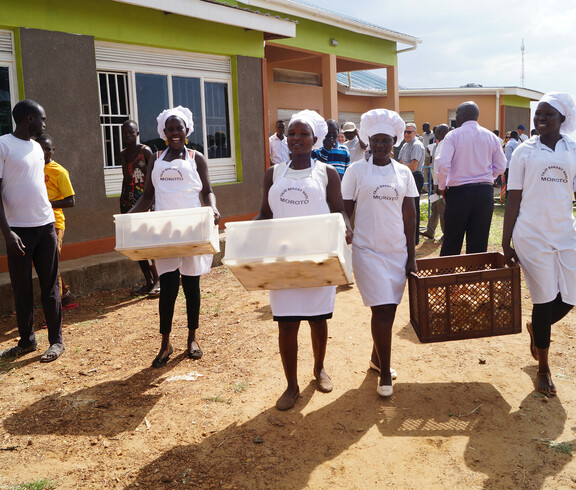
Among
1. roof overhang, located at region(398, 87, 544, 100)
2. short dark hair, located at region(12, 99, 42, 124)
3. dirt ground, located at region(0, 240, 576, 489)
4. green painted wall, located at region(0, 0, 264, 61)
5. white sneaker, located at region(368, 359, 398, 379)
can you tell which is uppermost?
roof overhang, located at region(398, 87, 544, 100)

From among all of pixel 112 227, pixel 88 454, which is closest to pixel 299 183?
Result: pixel 88 454

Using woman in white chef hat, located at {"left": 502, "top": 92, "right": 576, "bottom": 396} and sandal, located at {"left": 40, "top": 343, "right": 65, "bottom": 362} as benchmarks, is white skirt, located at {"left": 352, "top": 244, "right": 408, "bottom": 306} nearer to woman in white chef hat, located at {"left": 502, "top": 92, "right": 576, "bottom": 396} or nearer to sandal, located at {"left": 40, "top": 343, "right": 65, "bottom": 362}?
woman in white chef hat, located at {"left": 502, "top": 92, "right": 576, "bottom": 396}

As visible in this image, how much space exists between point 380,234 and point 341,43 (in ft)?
40.1

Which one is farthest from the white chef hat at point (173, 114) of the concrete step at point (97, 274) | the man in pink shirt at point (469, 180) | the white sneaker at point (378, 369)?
the concrete step at point (97, 274)

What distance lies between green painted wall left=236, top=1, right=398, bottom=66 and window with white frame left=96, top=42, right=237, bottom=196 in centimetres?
319

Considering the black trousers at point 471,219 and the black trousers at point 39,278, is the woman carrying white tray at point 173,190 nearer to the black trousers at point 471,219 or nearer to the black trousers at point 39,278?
the black trousers at point 39,278

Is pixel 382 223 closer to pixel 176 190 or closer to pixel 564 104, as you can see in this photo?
pixel 564 104

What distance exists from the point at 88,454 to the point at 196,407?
2.61 feet

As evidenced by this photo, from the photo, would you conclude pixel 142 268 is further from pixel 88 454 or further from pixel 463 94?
pixel 463 94

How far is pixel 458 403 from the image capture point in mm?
4016

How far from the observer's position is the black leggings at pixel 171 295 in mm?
4742

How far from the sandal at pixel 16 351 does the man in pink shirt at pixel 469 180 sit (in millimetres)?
3965

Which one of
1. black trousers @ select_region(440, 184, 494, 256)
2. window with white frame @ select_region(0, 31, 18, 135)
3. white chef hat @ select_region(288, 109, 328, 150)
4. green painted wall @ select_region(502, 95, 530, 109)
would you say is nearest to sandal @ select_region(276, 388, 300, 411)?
white chef hat @ select_region(288, 109, 328, 150)

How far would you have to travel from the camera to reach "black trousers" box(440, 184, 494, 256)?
606cm
